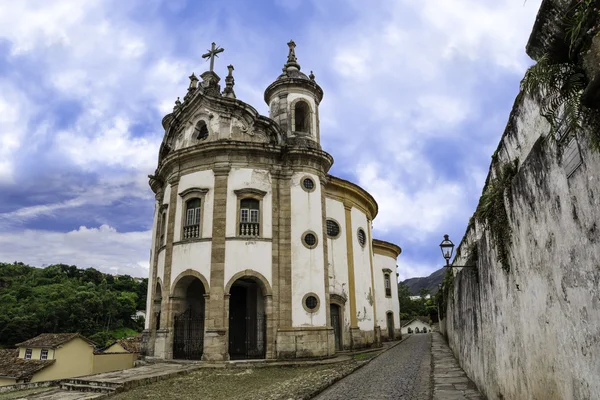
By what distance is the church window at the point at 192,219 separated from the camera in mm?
16375

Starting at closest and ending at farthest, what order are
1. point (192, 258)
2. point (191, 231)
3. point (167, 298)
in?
point (192, 258)
point (167, 298)
point (191, 231)

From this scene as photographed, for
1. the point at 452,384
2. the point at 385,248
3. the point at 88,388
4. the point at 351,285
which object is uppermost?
the point at 385,248

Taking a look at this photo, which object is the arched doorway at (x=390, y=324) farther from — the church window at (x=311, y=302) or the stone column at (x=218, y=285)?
the stone column at (x=218, y=285)

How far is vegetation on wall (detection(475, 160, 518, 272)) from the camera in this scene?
190 inches

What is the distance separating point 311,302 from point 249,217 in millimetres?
3949

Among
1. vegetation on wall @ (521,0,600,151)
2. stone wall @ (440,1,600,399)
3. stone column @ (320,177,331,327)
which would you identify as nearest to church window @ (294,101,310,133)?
stone column @ (320,177,331,327)

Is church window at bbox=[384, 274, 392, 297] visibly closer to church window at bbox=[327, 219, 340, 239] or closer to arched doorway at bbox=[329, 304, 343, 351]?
arched doorway at bbox=[329, 304, 343, 351]

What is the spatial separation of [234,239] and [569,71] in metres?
13.7

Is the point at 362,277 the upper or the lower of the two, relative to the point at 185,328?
upper

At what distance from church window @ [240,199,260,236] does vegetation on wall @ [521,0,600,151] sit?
13.4 meters

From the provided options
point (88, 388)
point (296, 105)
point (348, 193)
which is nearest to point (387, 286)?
point (348, 193)

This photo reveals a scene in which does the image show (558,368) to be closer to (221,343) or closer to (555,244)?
(555,244)

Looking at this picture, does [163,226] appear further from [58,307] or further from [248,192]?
[58,307]

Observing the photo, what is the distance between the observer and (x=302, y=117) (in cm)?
1980
